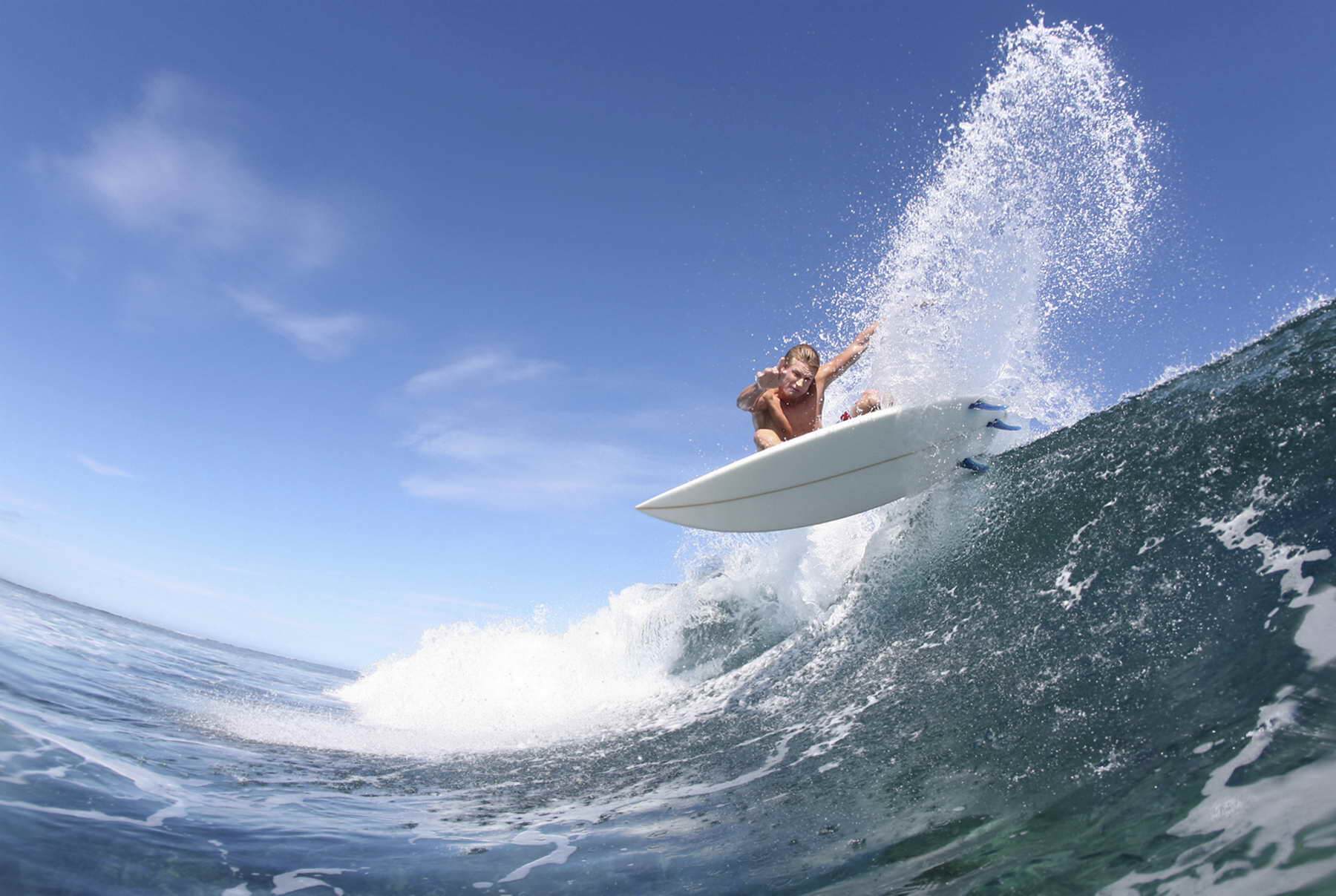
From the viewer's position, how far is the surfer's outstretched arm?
29.3 ft

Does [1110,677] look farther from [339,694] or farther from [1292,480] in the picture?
[339,694]

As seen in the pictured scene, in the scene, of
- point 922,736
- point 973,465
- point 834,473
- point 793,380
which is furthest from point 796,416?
point 922,736

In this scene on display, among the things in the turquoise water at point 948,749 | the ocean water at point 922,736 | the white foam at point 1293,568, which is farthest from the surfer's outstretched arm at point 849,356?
the white foam at point 1293,568

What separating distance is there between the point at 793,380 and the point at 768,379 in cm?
30

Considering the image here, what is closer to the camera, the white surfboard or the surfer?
the white surfboard

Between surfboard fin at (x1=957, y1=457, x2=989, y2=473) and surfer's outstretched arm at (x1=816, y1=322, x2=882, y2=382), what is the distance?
1.85 metres

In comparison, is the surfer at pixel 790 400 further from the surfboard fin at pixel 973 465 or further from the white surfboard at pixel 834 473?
the surfboard fin at pixel 973 465

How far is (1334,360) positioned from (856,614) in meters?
4.63

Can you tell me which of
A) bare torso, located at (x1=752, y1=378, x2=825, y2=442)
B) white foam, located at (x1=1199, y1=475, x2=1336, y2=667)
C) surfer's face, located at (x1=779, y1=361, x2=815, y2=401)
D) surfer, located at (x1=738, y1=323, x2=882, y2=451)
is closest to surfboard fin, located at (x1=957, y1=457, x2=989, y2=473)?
surfer, located at (x1=738, y1=323, x2=882, y2=451)

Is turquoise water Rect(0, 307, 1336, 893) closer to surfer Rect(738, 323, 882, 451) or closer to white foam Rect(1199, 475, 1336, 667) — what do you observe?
white foam Rect(1199, 475, 1336, 667)

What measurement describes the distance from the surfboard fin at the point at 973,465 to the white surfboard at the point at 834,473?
47 millimetres

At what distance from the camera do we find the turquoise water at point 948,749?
2.75 meters

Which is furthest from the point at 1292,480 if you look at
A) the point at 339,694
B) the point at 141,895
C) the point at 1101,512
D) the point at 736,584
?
the point at 339,694

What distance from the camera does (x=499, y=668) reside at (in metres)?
12.2
